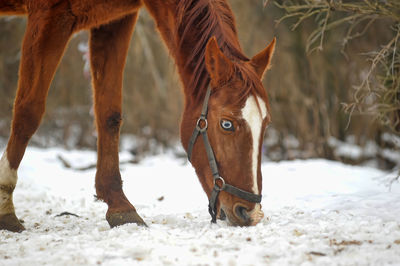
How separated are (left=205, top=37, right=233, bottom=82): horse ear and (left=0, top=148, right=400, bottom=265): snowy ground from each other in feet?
3.15

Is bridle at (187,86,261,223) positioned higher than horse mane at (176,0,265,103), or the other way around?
horse mane at (176,0,265,103)

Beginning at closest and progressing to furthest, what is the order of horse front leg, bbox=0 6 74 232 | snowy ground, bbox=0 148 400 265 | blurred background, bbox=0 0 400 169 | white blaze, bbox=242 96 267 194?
1. snowy ground, bbox=0 148 400 265
2. white blaze, bbox=242 96 267 194
3. horse front leg, bbox=0 6 74 232
4. blurred background, bbox=0 0 400 169

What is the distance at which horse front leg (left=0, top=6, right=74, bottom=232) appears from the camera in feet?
9.75

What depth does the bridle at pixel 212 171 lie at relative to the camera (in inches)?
102

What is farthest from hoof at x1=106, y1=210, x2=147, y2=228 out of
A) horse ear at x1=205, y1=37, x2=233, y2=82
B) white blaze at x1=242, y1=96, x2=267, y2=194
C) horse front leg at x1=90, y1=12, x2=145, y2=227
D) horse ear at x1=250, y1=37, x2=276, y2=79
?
horse ear at x1=250, y1=37, x2=276, y2=79

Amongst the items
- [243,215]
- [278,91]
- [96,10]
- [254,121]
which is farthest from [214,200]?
[278,91]

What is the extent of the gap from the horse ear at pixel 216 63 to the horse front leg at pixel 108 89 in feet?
3.55

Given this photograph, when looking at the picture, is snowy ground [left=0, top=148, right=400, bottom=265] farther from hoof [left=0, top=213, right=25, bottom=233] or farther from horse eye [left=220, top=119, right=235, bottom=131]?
horse eye [left=220, top=119, right=235, bottom=131]

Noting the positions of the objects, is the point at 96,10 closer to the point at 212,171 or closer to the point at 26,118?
the point at 26,118

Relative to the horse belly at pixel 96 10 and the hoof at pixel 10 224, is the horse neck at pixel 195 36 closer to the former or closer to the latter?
the horse belly at pixel 96 10

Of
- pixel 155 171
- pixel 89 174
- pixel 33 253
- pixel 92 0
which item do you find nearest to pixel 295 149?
pixel 155 171

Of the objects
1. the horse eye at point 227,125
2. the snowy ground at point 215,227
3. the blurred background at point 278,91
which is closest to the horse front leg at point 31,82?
the snowy ground at point 215,227

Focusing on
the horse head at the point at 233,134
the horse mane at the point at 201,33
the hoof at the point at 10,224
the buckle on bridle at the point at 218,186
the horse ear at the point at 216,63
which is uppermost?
the horse mane at the point at 201,33

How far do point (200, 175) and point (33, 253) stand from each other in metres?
1.11
